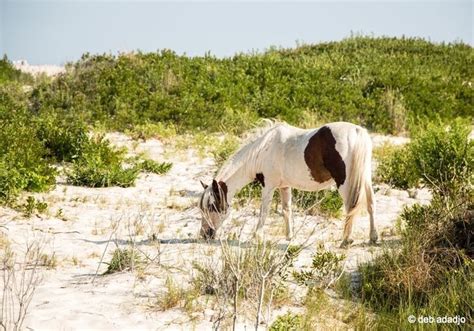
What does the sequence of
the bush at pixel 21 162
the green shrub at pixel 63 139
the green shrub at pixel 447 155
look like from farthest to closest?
the green shrub at pixel 63 139 → the bush at pixel 21 162 → the green shrub at pixel 447 155

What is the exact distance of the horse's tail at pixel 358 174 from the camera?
7.25m

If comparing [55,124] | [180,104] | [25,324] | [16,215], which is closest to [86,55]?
[180,104]

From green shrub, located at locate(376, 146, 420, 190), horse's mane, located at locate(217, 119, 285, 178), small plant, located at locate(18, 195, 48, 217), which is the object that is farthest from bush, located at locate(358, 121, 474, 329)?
small plant, located at locate(18, 195, 48, 217)

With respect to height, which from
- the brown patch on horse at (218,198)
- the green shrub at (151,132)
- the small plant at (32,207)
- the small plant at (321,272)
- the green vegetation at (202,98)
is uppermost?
the green vegetation at (202,98)

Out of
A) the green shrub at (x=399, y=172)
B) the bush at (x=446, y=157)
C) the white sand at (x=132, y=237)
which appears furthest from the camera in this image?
the green shrub at (x=399, y=172)

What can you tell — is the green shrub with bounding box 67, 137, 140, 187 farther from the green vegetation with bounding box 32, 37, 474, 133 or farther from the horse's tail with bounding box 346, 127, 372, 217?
the horse's tail with bounding box 346, 127, 372, 217

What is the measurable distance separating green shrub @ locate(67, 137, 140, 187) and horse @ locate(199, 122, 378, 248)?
3212 millimetres

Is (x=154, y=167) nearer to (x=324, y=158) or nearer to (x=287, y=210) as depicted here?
(x=287, y=210)

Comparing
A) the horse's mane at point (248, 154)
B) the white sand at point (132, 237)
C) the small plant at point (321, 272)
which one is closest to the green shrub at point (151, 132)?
the white sand at point (132, 237)

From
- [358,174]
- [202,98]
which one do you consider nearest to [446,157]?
[358,174]

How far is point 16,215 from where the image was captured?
8594 mm

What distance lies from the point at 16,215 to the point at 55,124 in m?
4.35

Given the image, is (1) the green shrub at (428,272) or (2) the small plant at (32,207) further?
(2) the small plant at (32,207)

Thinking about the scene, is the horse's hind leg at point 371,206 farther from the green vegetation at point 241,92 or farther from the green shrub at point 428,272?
the green vegetation at point 241,92
